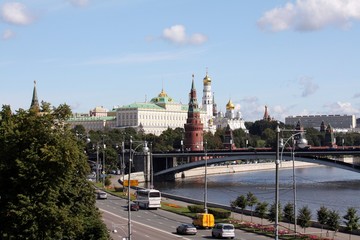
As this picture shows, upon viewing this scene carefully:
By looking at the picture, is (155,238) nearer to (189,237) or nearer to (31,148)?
(189,237)

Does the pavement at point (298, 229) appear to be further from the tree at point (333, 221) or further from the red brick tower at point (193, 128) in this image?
the red brick tower at point (193, 128)

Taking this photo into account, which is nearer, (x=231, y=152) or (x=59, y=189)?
(x=59, y=189)

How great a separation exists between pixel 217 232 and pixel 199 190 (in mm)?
55373

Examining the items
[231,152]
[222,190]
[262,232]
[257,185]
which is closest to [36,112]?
[262,232]

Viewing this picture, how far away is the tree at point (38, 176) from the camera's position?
31.7 meters

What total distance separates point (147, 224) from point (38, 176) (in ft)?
65.0

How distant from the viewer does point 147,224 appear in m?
51.2

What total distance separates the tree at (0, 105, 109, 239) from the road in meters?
10.3

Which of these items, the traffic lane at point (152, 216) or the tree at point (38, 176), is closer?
the tree at point (38, 176)

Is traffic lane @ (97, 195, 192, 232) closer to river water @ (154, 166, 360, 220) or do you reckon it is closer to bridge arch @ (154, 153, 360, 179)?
river water @ (154, 166, 360, 220)

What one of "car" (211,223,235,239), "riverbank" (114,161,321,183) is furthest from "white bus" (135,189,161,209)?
"riverbank" (114,161,321,183)

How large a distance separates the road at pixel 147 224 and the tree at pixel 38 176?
1033 cm

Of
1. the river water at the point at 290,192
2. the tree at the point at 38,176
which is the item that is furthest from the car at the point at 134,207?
the tree at the point at 38,176

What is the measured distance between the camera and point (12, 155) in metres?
33.1
